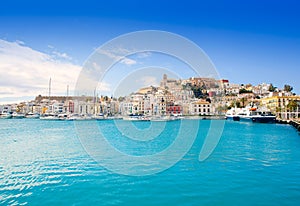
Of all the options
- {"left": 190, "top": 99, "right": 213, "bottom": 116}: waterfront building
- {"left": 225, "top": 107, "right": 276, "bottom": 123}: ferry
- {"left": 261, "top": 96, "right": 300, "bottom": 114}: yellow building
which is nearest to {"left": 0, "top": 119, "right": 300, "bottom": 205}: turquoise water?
{"left": 225, "top": 107, "right": 276, "bottom": 123}: ferry

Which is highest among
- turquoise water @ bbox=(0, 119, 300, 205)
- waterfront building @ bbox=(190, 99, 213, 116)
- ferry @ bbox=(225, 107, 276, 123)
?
waterfront building @ bbox=(190, 99, 213, 116)

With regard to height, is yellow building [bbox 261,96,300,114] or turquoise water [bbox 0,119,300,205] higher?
yellow building [bbox 261,96,300,114]

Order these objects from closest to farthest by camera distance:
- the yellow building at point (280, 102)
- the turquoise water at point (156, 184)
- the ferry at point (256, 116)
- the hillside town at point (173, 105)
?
the turquoise water at point (156, 184) → the ferry at point (256, 116) → the hillside town at point (173, 105) → the yellow building at point (280, 102)

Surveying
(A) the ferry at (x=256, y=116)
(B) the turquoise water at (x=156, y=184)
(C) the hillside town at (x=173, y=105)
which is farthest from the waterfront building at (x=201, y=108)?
(B) the turquoise water at (x=156, y=184)

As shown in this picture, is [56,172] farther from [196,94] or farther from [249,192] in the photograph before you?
[196,94]

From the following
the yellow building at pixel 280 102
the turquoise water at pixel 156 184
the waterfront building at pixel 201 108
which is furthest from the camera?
the waterfront building at pixel 201 108

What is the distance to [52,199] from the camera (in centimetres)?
525

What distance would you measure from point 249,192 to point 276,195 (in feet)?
1.94

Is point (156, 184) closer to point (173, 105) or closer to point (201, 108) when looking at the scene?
point (173, 105)

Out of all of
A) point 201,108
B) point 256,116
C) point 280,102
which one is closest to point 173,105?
point 201,108

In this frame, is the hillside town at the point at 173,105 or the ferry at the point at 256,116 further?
the hillside town at the point at 173,105

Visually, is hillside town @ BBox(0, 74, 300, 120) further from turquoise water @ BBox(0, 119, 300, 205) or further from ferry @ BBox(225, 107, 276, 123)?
turquoise water @ BBox(0, 119, 300, 205)

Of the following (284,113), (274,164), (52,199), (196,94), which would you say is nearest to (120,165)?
(52,199)

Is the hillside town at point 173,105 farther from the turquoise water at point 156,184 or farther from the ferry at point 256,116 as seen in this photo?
the turquoise water at point 156,184
